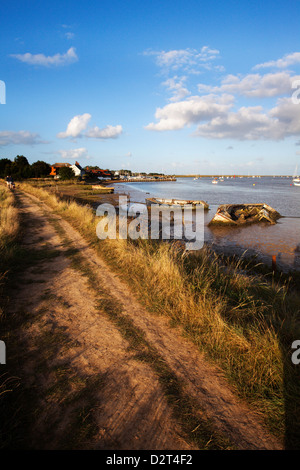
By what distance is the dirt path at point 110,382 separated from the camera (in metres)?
2.45

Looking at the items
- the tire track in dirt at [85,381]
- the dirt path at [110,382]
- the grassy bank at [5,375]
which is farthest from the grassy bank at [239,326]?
the grassy bank at [5,375]

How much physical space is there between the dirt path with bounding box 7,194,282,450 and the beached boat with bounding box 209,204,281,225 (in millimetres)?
19105

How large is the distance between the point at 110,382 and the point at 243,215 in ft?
82.6

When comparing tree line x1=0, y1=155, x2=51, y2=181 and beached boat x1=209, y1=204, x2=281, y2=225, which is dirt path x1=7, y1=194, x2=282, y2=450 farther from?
tree line x1=0, y1=155, x2=51, y2=181

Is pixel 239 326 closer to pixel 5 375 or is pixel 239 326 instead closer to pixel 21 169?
pixel 5 375

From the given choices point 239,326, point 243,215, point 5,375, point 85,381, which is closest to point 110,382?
point 85,381

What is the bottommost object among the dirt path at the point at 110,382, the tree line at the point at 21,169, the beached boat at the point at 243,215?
the dirt path at the point at 110,382

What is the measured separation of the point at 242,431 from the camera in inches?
101

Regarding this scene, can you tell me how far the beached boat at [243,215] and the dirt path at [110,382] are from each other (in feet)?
62.7

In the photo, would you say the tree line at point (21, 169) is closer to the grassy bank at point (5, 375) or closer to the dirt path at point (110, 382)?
the grassy bank at point (5, 375)

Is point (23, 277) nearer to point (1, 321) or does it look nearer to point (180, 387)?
point (1, 321)

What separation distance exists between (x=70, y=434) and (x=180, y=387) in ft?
5.06

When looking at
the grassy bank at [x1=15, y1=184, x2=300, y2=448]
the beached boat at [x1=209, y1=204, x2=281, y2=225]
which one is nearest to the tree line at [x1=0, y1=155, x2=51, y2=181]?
the beached boat at [x1=209, y1=204, x2=281, y2=225]

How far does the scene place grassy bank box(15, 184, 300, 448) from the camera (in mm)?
2863
